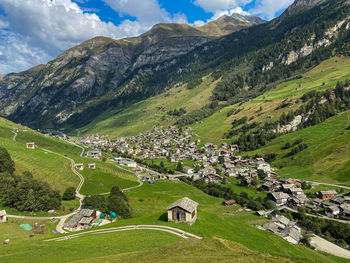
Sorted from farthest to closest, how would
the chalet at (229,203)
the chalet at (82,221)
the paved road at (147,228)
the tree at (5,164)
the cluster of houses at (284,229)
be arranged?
1. the chalet at (229,203)
2. the tree at (5,164)
3. the cluster of houses at (284,229)
4. the chalet at (82,221)
5. the paved road at (147,228)

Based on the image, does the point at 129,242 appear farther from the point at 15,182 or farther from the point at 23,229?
the point at 15,182

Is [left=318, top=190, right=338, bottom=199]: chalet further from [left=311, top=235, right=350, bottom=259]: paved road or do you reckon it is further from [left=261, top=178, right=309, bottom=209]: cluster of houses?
[left=311, top=235, right=350, bottom=259]: paved road

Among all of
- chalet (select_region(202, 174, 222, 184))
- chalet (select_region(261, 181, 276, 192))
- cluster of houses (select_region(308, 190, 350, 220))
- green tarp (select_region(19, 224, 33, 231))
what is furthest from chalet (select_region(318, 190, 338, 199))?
green tarp (select_region(19, 224, 33, 231))

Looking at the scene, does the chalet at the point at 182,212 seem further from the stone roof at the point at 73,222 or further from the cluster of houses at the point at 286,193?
the cluster of houses at the point at 286,193

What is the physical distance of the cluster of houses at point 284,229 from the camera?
243 feet

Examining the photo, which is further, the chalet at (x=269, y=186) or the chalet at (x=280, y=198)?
the chalet at (x=269, y=186)

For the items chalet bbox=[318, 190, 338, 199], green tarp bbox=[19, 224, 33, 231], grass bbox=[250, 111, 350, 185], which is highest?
grass bbox=[250, 111, 350, 185]

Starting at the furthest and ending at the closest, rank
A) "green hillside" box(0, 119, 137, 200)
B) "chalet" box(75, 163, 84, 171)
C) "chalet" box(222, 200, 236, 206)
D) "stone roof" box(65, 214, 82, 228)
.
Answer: "chalet" box(75, 163, 84, 171) < "chalet" box(222, 200, 236, 206) < "green hillside" box(0, 119, 137, 200) < "stone roof" box(65, 214, 82, 228)

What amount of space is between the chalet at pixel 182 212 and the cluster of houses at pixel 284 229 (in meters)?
37.7

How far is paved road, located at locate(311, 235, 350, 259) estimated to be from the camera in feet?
232

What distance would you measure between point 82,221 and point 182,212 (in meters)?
30.9

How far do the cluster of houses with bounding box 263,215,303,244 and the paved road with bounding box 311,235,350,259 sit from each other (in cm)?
551

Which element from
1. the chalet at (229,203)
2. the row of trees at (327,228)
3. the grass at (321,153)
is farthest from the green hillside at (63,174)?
the grass at (321,153)

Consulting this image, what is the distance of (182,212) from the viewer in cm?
5188
